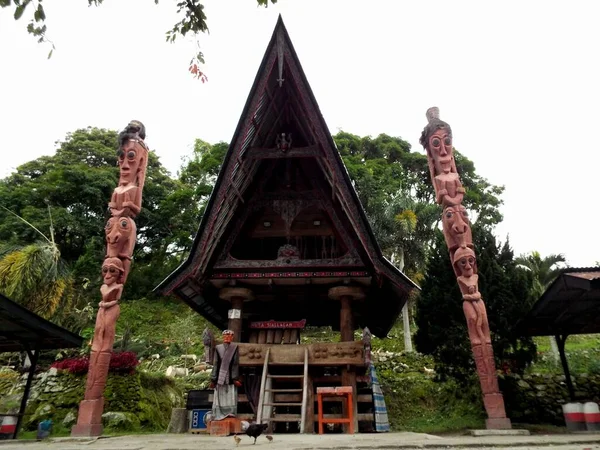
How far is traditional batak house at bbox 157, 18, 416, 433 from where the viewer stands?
10000mm

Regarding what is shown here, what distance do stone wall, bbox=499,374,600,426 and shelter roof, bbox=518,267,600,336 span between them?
224 centimetres

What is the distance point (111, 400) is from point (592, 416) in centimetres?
1302

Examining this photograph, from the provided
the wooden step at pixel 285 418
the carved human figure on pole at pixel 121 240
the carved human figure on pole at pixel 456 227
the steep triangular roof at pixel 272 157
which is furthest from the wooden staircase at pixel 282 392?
the carved human figure on pole at pixel 456 227

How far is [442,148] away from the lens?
10484mm

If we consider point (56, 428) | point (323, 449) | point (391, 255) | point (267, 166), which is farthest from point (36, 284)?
point (391, 255)

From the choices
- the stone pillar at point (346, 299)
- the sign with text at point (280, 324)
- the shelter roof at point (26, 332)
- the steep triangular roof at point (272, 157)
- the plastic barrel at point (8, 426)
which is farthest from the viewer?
the sign with text at point (280, 324)

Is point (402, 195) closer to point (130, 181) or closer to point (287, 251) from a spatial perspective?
point (287, 251)

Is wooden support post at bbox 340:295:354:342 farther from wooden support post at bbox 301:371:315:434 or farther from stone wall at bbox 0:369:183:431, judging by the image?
stone wall at bbox 0:369:183:431

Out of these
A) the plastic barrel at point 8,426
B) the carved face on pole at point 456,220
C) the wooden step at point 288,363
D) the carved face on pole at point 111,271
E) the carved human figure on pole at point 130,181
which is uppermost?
the carved human figure on pole at point 130,181

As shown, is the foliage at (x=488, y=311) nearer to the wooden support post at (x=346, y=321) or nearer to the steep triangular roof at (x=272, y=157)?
the steep triangular roof at (x=272, y=157)

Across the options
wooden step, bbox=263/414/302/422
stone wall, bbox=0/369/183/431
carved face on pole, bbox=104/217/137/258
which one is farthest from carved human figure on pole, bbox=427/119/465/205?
stone wall, bbox=0/369/183/431

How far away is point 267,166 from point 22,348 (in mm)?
7844

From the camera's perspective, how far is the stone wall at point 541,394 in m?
13.0

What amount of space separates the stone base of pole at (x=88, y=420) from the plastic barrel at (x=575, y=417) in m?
9.55
